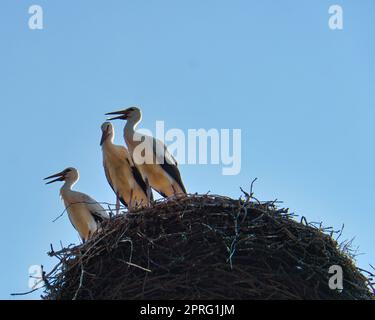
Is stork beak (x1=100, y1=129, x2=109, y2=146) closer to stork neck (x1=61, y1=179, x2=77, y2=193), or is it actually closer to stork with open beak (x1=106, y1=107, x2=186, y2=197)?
stork with open beak (x1=106, y1=107, x2=186, y2=197)

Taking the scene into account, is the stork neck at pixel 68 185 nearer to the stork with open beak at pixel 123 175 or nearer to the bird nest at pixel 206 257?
the stork with open beak at pixel 123 175

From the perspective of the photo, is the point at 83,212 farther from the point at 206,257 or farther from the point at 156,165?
the point at 206,257

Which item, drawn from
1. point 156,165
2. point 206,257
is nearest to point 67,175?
point 156,165

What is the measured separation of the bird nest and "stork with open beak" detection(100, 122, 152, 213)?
2.62 metres

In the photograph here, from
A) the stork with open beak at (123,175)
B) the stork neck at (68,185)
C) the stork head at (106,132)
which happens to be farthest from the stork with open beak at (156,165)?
the stork neck at (68,185)

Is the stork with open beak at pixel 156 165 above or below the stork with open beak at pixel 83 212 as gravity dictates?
above

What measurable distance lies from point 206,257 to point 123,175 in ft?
10.9

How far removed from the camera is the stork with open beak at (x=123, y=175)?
393 inches

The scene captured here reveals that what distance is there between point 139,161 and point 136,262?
2.93 m

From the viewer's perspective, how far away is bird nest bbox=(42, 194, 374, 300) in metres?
6.63

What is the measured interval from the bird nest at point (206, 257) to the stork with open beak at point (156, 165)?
221 centimetres
